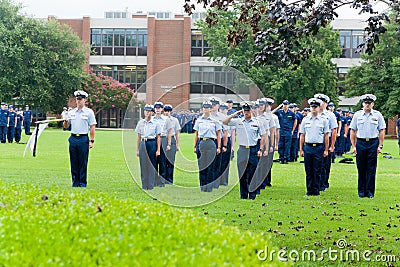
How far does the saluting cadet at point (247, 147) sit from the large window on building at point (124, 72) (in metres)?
51.2

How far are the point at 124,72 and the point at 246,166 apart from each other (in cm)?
5297

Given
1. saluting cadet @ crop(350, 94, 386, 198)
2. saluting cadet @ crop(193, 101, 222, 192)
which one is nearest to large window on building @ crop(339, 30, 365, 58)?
saluting cadet @ crop(350, 94, 386, 198)

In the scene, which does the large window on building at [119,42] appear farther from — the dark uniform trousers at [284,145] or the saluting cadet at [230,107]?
the saluting cadet at [230,107]

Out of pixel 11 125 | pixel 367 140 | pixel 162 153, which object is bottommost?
pixel 11 125

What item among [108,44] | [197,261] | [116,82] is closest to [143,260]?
[197,261]

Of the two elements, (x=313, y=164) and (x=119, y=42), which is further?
(x=119, y=42)

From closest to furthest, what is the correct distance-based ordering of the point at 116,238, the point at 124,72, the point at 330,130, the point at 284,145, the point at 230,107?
the point at 116,238
the point at 230,107
the point at 330,130
the point at 284,145
the point at 124,72

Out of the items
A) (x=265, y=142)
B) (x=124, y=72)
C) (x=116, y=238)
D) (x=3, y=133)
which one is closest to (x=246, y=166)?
(x=265, y=142)

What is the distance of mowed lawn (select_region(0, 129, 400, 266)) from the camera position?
804 centimetres

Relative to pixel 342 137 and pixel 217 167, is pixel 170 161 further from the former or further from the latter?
pixel 342 137

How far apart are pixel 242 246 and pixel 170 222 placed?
2.28 feet

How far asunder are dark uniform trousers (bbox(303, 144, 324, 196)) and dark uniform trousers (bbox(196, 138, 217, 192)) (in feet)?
6.08

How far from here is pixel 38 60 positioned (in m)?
51.7

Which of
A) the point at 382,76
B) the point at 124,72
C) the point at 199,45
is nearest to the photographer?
the point at 382,76
